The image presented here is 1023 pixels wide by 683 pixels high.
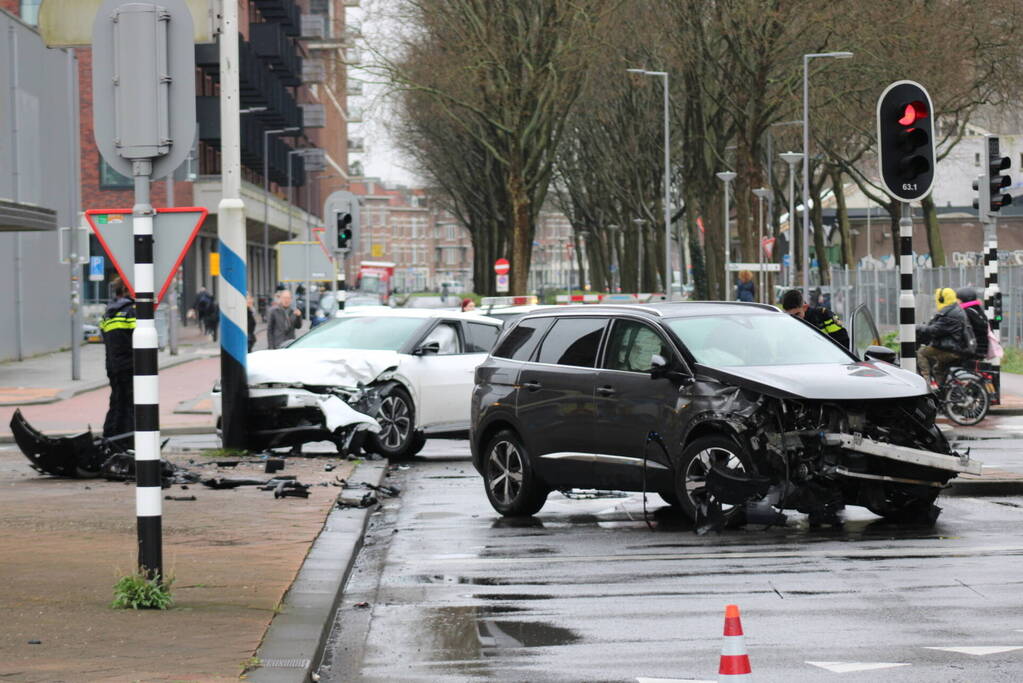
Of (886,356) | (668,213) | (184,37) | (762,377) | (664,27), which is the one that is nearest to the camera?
(184,37)

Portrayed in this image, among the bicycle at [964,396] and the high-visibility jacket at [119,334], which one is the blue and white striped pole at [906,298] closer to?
the bicycle at [964,396]

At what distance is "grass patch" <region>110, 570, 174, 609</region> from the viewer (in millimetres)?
8195

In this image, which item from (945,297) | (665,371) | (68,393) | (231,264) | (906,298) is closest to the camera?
(665,371)

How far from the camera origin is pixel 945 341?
2172 centimetres

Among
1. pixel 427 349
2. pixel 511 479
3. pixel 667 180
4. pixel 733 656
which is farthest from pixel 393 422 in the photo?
pixel 667 180

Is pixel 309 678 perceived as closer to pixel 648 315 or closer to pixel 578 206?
pixel 648 315

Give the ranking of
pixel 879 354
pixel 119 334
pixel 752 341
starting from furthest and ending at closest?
pixel 119 334
pixel 879 354
pixel 752 341

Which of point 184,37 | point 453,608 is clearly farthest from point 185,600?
point 184,37

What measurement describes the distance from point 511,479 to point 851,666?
6.11m

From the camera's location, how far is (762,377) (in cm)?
1138

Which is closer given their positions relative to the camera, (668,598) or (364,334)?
(668,598)

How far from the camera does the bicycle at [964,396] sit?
70.3 feet

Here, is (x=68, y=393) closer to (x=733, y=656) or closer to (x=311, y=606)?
(x=311, y=606)

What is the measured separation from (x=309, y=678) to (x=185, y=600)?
5.91 ft
